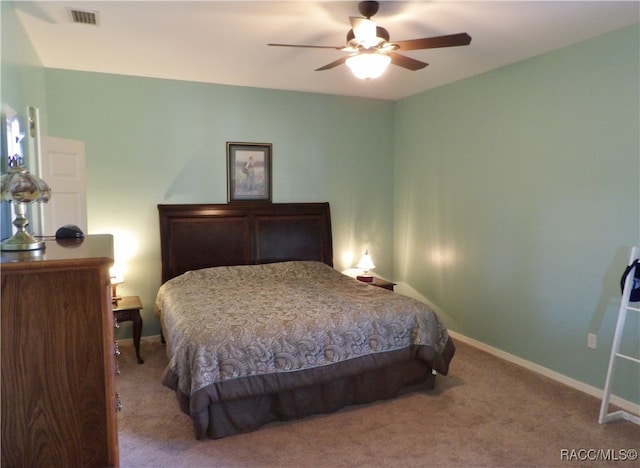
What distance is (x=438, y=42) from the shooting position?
8.45 feet

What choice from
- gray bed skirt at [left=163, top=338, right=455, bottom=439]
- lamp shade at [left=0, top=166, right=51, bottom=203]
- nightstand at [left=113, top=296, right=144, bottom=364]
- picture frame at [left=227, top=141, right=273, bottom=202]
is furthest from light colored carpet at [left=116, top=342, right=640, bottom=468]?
picture frame at [left=227, top=141, right=273, bottom=202]

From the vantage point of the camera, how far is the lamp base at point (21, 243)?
5.53 ft

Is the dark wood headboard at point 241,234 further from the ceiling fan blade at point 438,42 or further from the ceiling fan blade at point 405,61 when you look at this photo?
the ceiling fan blade at point 438,42

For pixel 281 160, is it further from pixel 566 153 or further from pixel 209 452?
pixel 209 452

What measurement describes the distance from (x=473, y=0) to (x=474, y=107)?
182cm

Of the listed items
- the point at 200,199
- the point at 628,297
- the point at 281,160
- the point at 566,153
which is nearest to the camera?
the point at 628,297

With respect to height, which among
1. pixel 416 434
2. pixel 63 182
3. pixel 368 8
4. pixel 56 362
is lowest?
pixel 416 434

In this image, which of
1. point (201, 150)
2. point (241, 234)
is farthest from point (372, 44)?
point (241, 234)

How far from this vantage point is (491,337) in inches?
168

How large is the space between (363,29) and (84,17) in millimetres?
1868

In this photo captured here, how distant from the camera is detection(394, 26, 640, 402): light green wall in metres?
3.17

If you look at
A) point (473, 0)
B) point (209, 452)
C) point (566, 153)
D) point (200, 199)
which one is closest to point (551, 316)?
A: point (566, 153)

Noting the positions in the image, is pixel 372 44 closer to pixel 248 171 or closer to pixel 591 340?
pixel 248 171

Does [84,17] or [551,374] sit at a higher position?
[84,17]
